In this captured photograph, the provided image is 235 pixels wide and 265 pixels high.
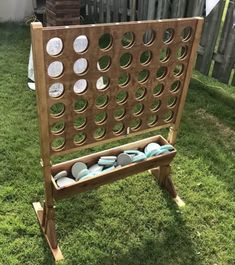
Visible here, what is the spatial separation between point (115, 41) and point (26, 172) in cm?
162

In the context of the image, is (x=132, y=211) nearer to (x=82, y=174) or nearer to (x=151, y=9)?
(x=82, y=174)

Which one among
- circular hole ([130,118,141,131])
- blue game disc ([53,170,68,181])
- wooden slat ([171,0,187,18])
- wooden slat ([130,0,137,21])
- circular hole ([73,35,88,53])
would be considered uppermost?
circular hole ([73,35,88,53])

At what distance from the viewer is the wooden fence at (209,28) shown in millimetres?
4300

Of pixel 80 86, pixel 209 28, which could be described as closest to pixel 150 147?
pixel 80 86

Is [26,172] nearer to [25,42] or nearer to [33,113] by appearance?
[33,113]

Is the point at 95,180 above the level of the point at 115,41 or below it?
below

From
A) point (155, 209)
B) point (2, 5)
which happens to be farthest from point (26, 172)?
point (2, 5)

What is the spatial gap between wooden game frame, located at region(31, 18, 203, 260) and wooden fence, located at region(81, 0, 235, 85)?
217 centimetres

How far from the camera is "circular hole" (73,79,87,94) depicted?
2.05m

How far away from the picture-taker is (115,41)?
197 centimetres

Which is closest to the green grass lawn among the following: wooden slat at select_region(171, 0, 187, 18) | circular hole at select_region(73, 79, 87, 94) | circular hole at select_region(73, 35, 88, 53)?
circular hole at select_region(73, 79, 87, 94)

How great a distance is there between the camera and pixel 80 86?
2.10 meters

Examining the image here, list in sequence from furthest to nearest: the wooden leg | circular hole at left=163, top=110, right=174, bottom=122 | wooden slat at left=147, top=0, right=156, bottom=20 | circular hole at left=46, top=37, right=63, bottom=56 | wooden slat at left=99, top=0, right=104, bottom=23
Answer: wooden slat at left=99, top=0, right=104, bottom=23, wooden slat at left=147, top=0, right=156, bottom=20, circular hole at left=163, top=110, right=174, bottom=122, the wooden leg, circular hole at left=46, top=37, right=63, bottom=56

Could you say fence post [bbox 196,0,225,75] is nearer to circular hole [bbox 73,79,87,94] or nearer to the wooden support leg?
the wooden support leg
